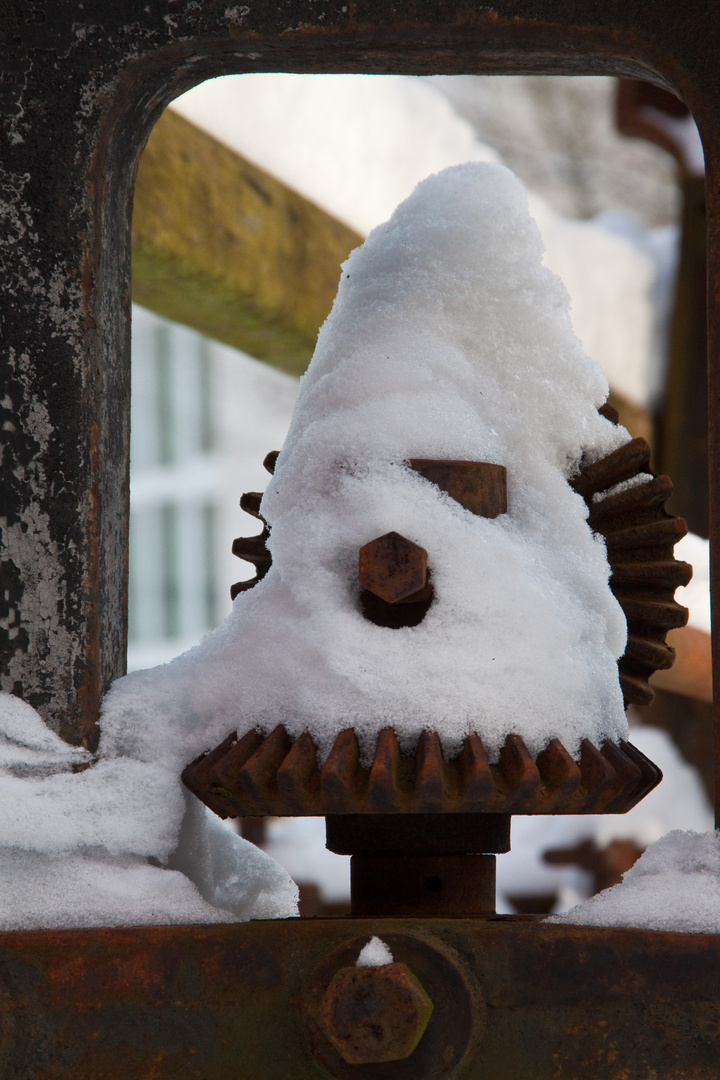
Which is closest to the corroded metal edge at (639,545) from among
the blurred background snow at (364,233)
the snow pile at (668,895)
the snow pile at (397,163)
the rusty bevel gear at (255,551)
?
the snow pile at (668,895)

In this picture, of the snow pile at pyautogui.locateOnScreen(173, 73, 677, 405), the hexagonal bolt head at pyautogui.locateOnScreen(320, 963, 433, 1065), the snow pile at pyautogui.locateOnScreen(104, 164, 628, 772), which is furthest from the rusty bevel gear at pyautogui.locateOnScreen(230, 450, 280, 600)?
the snow pile at pyautogui.locateOnScreen(173, 73, 677, 405)

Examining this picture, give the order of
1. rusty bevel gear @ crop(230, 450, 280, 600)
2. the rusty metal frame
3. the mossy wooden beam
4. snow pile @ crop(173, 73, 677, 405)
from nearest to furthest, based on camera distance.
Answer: the rusty metal frame, rusty bevel gear @ crop(230, 450, 280, 600), the mossy wooden beam, snow pile @ crop(173, 73, 677, 405)

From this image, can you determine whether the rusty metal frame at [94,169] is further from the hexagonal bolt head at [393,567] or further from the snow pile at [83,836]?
the hexagonal bolt head at [393,567]

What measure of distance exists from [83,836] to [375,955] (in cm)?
20

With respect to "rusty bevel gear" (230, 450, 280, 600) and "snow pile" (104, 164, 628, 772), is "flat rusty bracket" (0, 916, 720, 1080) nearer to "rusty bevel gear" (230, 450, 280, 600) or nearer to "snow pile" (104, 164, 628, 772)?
"snow pile" (104, 164, 628, 772)

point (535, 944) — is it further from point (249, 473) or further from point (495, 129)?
point (249, 473)

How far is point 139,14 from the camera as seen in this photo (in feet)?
2.32

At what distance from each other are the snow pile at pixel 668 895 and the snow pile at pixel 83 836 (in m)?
0.23

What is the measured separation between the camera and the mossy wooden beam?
1680 mm

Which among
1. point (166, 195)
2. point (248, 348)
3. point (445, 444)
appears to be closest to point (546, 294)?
point (445, 444)

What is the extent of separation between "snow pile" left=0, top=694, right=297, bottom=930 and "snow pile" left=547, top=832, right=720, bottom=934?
0.23m

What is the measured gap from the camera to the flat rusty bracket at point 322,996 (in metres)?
0.61

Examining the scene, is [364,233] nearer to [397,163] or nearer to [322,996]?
[397,163]

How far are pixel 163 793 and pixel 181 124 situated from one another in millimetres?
1326
